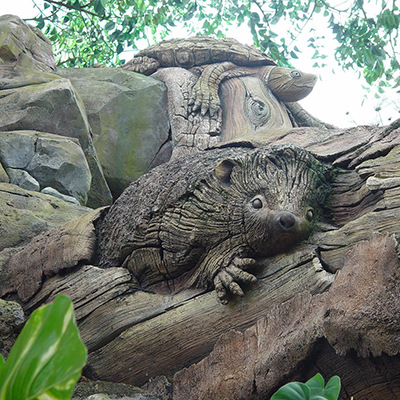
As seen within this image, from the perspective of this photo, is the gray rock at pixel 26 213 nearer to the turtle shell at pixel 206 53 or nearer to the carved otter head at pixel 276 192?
the carved otter head at pixel 276 192

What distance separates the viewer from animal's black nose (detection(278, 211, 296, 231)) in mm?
1867

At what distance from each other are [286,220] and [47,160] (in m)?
2.17

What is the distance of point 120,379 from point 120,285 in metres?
0.40

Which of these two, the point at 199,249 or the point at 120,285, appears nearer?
the point at 199,249

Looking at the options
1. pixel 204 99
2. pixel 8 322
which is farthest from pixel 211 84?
pixel 8 322

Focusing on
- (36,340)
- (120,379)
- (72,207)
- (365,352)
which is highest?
(36,340)

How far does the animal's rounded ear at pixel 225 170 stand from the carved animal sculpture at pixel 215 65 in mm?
2015

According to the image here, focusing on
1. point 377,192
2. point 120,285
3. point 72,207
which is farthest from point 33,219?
point 377,192

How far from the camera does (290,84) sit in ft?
14.5

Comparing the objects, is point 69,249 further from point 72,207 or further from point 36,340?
point 36,340

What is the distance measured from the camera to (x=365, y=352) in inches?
55.6

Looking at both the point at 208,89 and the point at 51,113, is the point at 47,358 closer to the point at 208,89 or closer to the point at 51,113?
the point at 51,113

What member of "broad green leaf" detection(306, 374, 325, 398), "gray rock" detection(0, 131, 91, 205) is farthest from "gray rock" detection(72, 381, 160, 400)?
"gray rock" detection(0, 131, 91, 205)

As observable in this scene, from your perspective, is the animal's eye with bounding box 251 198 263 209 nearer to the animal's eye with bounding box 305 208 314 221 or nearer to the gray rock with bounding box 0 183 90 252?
the animal's eye with bounding box 305 208 314 221
